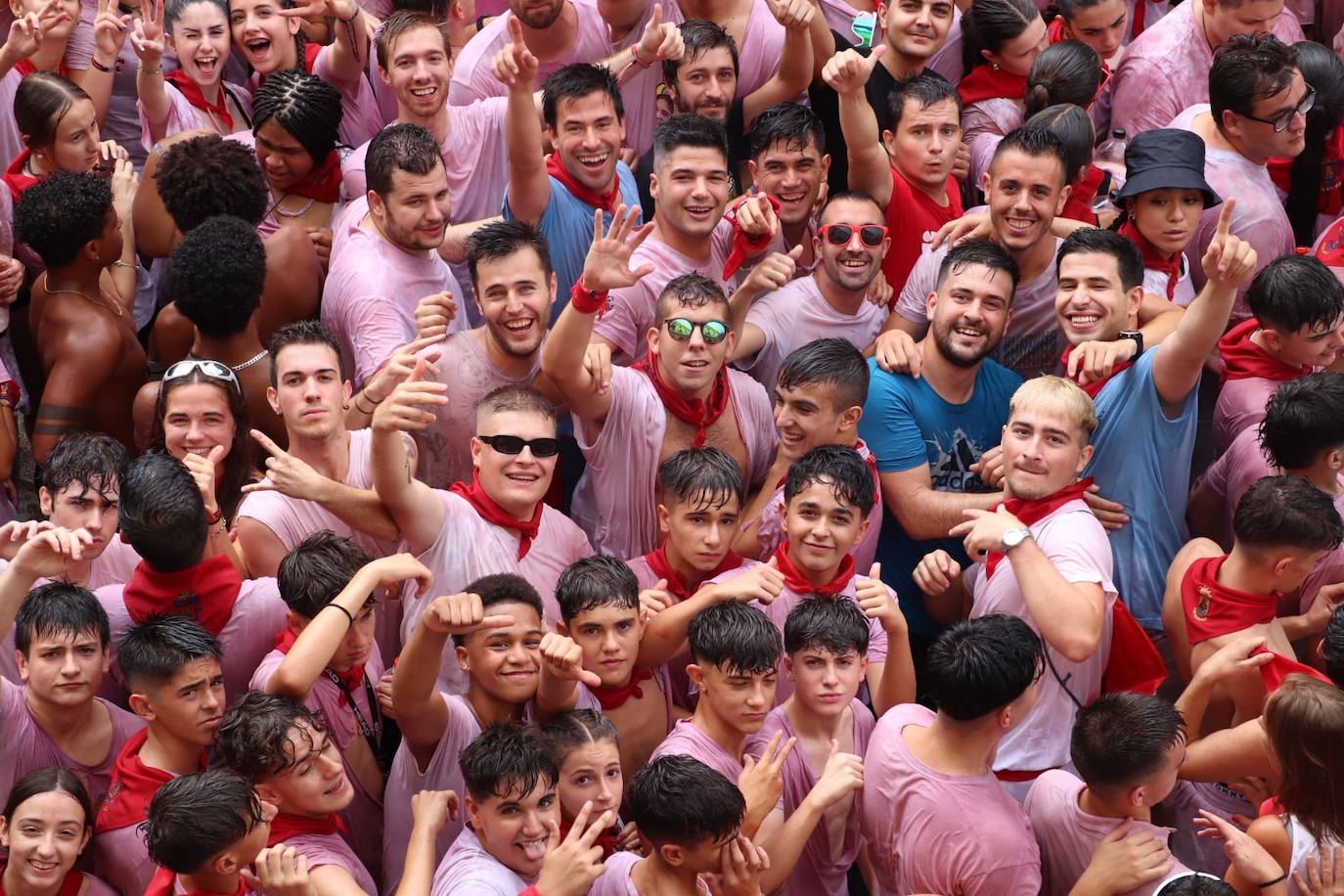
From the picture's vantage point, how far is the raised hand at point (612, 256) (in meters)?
5.94

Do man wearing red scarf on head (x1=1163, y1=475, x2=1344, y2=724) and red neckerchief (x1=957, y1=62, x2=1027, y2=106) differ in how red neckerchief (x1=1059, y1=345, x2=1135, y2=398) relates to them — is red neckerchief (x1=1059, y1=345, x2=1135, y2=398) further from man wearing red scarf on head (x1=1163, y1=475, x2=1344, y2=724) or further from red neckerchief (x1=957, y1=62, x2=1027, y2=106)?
red neckerchief (x1=957, y1=62, x2=1027, y2=106)

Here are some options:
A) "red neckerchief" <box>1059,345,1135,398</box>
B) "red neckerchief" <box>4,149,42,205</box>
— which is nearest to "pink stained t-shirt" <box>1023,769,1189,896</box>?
"red neckerchief" <box>1059,345,1135,398</box>

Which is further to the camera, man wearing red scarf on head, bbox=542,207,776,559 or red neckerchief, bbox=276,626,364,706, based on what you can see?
man wearing red scarf on head, bbox=542,207,776,559

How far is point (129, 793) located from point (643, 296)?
267 cm

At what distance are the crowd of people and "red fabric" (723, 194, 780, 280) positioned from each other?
8 centimetres

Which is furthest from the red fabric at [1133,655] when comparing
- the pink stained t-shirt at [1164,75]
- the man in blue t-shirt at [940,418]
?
the pink stained t-shirt at [1164,75]

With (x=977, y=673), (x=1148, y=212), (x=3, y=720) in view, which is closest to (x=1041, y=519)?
(x=977, y=673)

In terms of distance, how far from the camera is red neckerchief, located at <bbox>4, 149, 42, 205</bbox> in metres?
6.91

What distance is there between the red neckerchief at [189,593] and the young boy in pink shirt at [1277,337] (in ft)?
11.9

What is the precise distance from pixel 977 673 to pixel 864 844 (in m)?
0.81

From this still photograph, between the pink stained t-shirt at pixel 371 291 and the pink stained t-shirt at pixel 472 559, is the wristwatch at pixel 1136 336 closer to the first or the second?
the pink stained t-shirt at pixel 472 559

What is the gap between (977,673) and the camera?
16.5 feet

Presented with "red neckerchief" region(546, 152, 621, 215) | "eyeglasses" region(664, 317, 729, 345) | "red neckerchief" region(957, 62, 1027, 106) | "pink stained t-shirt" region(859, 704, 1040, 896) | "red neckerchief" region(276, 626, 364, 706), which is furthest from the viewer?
"red neckerchief" region(957, 62, 1027, 106)

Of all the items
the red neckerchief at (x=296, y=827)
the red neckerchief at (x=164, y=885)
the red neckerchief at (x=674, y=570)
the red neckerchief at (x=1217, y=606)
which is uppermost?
the red neckerchief at (x=1217, y=606)
